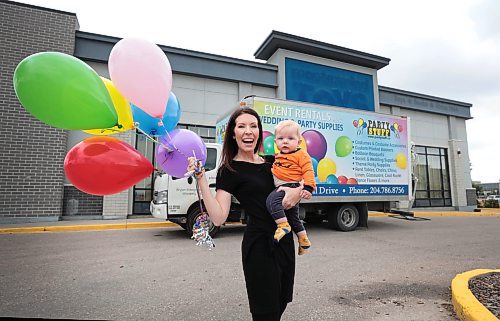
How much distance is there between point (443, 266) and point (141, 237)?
6.56 metres

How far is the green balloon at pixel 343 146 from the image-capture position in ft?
25.8

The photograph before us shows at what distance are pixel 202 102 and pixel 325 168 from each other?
6914mm

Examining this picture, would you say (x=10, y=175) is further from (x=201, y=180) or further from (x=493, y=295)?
(x=493, y=295)

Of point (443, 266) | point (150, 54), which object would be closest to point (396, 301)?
point (443, 266)

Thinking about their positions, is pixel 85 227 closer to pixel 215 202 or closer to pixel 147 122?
pixel 147 122

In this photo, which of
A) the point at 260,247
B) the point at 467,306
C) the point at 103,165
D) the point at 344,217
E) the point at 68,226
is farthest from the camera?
the point at 68,226

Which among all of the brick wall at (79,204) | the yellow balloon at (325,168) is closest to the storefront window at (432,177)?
the yellow balloon at (325,168)

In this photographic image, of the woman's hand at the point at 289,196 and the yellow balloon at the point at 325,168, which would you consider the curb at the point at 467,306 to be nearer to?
the woman's hand at the point at 289,196

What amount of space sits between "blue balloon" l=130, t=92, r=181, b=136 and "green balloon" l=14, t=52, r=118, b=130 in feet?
0.92

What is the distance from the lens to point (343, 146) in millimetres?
7922

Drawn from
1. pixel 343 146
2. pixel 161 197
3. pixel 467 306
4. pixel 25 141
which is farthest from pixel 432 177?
pixel 25 141

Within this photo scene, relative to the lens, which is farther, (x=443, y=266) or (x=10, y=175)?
(x=10, y=175)

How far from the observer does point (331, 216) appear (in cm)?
830

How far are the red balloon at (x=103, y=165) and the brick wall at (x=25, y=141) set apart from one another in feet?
31.5
